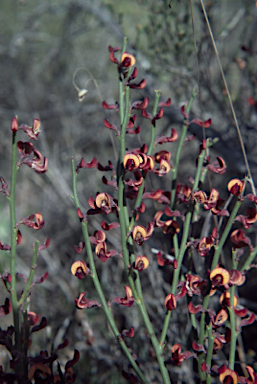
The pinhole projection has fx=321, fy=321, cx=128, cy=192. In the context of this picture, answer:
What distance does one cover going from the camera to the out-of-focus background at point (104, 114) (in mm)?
2025

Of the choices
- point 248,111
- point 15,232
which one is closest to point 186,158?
point 248,111

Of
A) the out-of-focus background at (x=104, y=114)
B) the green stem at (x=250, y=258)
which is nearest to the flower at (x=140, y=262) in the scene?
the green stem at (x=250, y=258)

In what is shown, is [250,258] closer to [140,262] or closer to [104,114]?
[140,262]

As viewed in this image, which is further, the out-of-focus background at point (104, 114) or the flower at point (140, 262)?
the out-of-focus background at point (104, 114)

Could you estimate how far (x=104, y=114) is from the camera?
2732 mm

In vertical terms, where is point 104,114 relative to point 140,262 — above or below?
above

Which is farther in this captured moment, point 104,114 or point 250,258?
point 104,114

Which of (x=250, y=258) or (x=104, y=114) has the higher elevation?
(x=104, y=114)

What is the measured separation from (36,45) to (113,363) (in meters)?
3.47

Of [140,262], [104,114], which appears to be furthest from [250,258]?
[104,114]

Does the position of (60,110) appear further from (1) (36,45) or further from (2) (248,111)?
(2) (248,111)

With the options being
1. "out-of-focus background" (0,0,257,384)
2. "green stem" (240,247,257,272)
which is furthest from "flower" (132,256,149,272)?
"out-of-focus background" (0,0,257,384)

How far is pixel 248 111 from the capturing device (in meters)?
2.17

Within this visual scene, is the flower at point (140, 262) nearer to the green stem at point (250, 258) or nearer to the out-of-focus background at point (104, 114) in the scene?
the green stem at point (250, 258)
